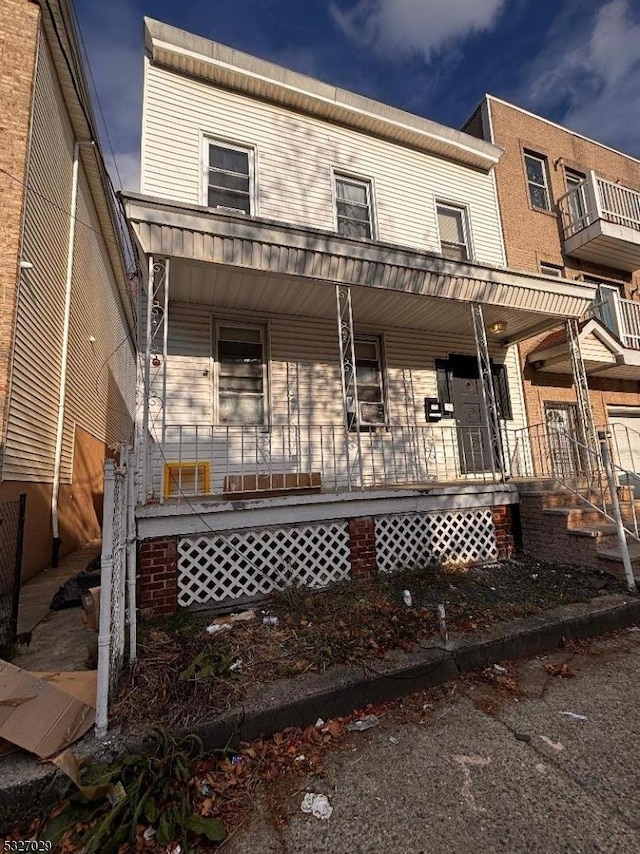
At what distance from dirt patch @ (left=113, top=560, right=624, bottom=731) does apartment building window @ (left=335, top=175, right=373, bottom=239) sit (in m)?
6.58

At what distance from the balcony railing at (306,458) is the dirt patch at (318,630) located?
1.39 meters

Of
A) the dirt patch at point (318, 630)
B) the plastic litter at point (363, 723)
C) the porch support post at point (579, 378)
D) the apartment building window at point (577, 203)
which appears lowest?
the plastic litter at point (363, 723)

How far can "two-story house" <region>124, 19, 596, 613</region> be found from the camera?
4.86 meters

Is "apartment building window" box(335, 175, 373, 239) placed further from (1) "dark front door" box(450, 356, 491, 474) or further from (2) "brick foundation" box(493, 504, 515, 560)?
(2) "brick foundation" box(493, 504, 515, 560)

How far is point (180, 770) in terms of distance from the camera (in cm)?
220

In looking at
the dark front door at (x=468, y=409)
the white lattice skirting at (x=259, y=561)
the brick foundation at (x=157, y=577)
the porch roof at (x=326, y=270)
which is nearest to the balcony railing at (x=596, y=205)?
the porch roof at (x=326, y=270)

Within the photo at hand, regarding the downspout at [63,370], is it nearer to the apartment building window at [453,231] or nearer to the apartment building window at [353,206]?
the apartment building window at [353,206]

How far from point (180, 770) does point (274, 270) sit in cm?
515

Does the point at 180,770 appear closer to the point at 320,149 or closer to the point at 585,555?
the point at 585,555

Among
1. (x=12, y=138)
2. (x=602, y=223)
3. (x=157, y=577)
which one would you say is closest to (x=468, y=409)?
(x=602, y=223)

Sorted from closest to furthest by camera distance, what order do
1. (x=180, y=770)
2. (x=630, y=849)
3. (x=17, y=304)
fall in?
(x=630, y=849), (x=180, y=770), (x=17, y=304)

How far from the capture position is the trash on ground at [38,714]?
223 cm

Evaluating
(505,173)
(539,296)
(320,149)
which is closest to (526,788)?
(539,296)

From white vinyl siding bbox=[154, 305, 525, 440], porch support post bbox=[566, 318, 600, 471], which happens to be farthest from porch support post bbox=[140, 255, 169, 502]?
porch support post bbox=[566, 318, 600, 471]
